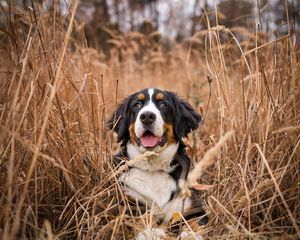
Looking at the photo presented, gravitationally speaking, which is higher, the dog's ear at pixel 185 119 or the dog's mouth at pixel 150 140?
the dog's ear at pixel 185 119

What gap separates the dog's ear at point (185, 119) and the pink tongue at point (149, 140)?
26cm

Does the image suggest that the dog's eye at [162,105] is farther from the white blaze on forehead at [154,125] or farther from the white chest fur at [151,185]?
the white chest fur at [151,185]

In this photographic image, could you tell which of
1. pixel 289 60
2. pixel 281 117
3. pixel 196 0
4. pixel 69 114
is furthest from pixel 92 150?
pixel 196 0

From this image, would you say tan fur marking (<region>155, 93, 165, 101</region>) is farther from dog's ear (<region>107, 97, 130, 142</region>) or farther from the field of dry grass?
the field of dry grass

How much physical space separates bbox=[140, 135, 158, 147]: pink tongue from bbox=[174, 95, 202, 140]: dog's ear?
261 millimetres

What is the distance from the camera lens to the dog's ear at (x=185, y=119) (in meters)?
3.43

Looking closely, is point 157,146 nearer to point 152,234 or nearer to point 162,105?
point 162,105

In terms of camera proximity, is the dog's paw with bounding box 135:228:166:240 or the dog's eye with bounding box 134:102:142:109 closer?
the dog's paw with bounding box 135:228:166:240

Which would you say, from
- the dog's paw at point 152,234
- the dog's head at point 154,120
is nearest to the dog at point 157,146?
the dog's head at point 154,120

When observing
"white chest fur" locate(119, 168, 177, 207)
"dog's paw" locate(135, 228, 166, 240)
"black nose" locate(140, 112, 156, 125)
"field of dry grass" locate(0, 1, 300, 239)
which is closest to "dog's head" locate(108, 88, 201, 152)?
"black nose" locate(140, 112, 156, 125)

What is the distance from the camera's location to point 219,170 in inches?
114

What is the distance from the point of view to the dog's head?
3174mm

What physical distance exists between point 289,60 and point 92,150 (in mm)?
1587

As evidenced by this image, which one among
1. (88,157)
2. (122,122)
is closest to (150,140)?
(122,122)
